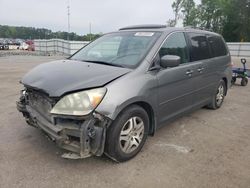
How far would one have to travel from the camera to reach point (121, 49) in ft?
11.8

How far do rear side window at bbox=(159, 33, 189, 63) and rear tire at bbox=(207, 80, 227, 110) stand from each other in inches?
65.4

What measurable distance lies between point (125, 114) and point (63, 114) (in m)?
0.72

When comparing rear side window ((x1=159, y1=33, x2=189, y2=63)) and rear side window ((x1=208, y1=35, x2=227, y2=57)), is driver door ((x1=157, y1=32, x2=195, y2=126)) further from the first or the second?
rear side window ((x1=208, y1=35, x2=227, y2=57))

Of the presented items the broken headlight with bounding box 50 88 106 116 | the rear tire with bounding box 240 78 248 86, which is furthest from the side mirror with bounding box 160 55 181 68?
the rear tire with bounding box 240 78 248 86

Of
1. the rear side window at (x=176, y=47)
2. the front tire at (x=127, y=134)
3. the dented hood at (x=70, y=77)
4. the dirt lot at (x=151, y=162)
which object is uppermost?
the rear side window at (x=176, y=47)

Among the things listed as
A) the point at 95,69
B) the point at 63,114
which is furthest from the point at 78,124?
the point at 95,69

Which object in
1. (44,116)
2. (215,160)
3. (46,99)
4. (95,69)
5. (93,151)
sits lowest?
(215,160)

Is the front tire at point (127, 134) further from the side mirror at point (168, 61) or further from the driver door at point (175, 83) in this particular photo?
the side mirror at point (168, 61)

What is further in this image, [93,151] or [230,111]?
[230,111]

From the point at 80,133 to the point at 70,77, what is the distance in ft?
2.40

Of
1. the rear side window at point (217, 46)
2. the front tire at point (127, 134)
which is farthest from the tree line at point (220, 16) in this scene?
the front tire at point (127, 134)

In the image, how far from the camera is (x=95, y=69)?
121 inches

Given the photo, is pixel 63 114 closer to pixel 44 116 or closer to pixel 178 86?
pixel 44 116

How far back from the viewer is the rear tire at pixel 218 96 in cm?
521
